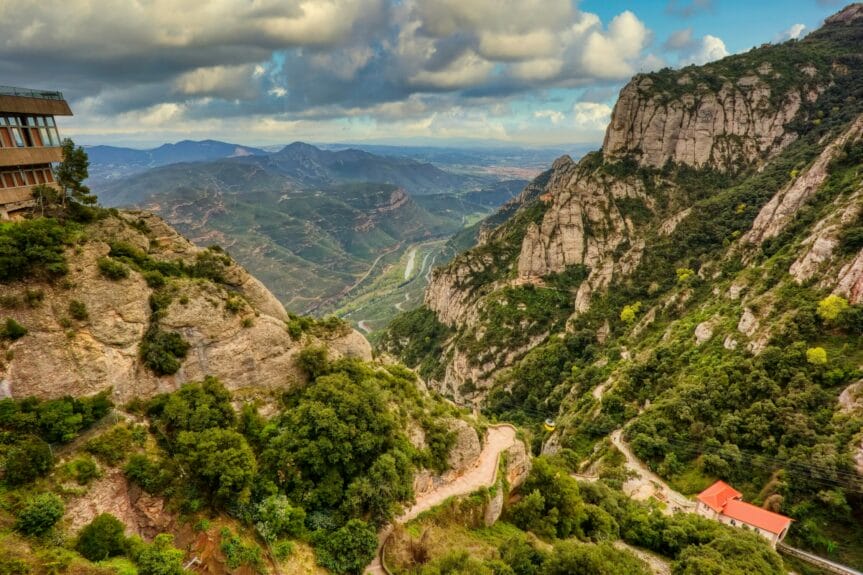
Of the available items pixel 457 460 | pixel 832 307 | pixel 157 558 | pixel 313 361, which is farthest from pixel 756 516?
pixel 157 558

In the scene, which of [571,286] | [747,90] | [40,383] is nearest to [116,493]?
[40,383]

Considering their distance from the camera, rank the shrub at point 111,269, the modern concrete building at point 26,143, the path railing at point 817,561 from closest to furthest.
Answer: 1. the shrub at point 111,269
2. the modern concrete building at point 26,143
3. the path railing at point 817,561

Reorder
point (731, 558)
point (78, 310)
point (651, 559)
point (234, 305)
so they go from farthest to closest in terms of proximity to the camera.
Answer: point (651, 559) < point (731, 558) < point (234, 305) < point (78, 310)

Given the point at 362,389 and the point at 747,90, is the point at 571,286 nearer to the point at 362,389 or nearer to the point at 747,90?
the point at 747,90

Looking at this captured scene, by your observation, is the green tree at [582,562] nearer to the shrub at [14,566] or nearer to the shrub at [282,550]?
the shrub at [282,550]

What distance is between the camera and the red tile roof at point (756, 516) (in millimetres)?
49312

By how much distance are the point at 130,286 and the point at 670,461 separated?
69.3m

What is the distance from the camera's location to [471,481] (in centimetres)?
4397

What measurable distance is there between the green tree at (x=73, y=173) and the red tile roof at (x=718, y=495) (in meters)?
74.4

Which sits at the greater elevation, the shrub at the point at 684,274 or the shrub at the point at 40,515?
the shrub at the point at 40,515

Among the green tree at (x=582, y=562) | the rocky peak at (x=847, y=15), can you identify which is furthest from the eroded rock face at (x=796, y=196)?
the rocky peak at (x=847, y=15)

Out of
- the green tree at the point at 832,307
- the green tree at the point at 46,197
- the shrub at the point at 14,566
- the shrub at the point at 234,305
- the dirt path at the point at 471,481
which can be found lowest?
the dirt path at the point at 471,481

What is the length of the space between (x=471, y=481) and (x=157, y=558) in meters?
27.7

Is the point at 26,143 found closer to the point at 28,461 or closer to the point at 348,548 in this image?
the point at 28,461
